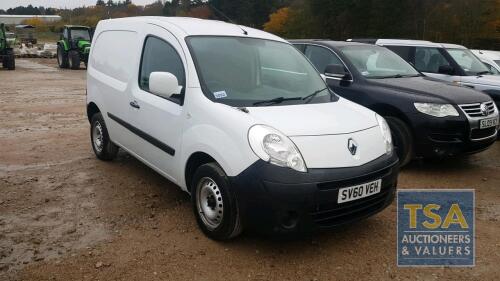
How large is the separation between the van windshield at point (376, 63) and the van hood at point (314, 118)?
7.92 ft

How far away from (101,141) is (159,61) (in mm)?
1873

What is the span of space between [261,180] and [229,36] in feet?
5.78

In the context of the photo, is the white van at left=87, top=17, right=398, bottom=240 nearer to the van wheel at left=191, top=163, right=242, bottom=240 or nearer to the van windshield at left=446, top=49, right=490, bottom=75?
the van wheel at left=191, top=163, right=242, bottom=240

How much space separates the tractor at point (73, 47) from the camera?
22.0 metres

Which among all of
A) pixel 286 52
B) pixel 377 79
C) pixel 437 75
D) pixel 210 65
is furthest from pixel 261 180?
pixel 437 75

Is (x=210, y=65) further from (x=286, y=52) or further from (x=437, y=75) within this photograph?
(x=437, y=75)

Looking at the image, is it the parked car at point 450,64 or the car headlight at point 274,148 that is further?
the parked car at point 450,64

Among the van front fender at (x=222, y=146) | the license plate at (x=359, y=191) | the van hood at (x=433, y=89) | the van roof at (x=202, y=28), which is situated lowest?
the license plate at (x=359, y=191)

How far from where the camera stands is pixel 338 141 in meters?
3.29

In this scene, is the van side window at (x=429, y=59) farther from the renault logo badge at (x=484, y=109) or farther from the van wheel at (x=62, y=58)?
the van wheel at (x=62, y=58)

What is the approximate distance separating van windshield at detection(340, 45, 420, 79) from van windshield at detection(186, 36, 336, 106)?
6.27 ft

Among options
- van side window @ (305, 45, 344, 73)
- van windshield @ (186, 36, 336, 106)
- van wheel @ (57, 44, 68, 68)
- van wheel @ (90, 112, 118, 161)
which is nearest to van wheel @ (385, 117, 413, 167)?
van side window @ (305, 45, 344, 73)

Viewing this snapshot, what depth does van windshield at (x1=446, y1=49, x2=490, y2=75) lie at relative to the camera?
786 cm

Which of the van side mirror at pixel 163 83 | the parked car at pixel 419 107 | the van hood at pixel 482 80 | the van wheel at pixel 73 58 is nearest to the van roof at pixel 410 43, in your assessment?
the van hood at pixel 482 80
